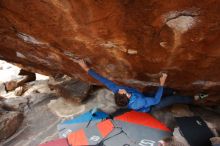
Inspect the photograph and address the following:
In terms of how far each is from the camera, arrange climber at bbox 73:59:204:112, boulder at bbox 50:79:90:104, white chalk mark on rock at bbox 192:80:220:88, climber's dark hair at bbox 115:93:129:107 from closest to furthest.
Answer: white chalk mark on rock at bbox 192:80:220:88, climber at bbox 73:59:204:112, climber's dark hair at bbox 115:93:129:107, boulder at bbox 50:79:90:104

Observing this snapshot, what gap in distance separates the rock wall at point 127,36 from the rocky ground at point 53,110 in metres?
1.16

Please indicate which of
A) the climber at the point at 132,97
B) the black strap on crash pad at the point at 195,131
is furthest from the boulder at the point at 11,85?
A: the black strap on crash pad at the point at 195,131

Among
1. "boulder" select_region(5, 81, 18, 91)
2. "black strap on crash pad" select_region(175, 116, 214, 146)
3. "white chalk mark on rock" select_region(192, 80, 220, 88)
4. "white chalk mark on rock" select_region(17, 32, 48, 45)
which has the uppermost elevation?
"white chalk mark on rock" select_region(17, 32, 48, 45)

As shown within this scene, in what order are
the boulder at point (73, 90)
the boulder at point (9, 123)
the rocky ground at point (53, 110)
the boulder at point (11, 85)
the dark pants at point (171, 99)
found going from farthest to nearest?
the boulder at point (11, 85) < the boulder at point (73, 90) < the boulder at point (9, 123) < the rocky ground at point (53, 110) < the dark pants at point (171, 99)

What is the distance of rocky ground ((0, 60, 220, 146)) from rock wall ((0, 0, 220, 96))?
3.81 feet

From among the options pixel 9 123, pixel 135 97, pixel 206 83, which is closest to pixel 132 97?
pixel 135 97

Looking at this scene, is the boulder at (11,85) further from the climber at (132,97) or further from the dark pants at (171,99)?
the dark pants at (171,99)

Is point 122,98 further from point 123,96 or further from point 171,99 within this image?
point 171,99

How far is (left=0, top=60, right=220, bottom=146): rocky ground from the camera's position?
620 centimetres

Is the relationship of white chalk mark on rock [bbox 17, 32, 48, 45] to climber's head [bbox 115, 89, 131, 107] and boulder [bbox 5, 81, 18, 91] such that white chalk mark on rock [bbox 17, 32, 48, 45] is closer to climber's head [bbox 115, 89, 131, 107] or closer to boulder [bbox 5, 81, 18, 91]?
climber's head [bbox 115, 89, 131, 107]

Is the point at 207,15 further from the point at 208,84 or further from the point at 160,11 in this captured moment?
the point at 208,84

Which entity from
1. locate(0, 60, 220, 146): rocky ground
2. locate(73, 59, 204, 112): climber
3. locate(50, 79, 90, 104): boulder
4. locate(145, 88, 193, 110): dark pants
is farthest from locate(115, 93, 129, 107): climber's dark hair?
locate(50, 79, 90, 104): boulder

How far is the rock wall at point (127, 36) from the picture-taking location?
11.0ft

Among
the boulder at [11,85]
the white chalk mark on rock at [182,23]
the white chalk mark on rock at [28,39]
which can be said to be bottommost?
the boulder at [11,85]
